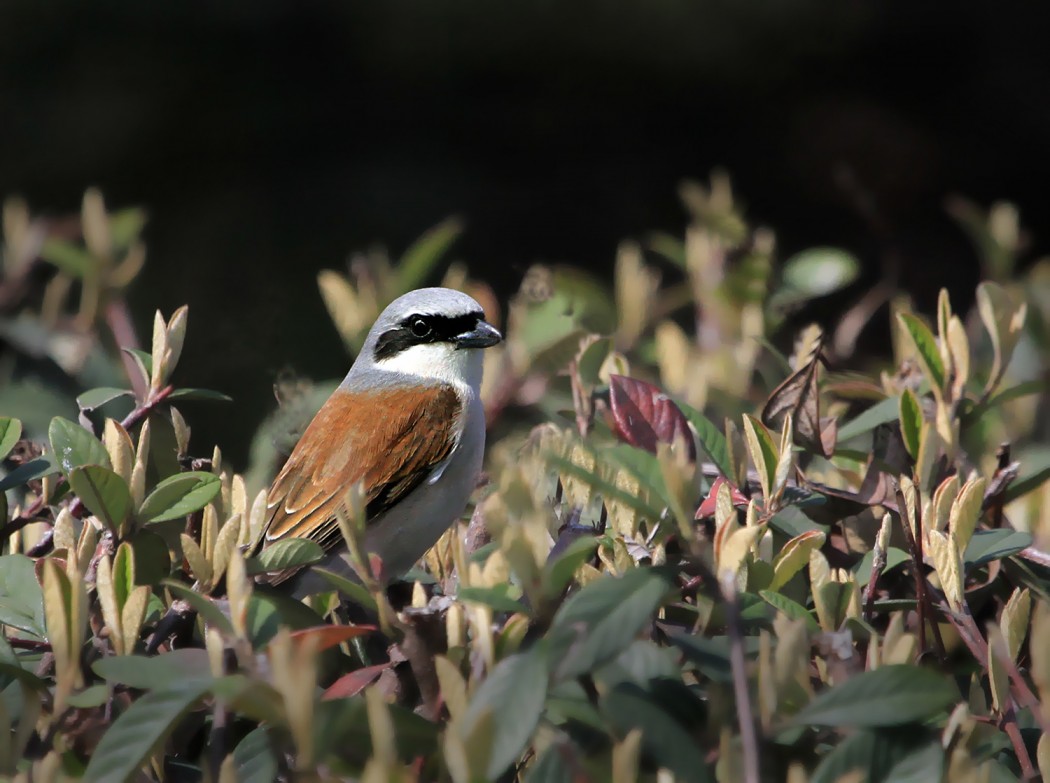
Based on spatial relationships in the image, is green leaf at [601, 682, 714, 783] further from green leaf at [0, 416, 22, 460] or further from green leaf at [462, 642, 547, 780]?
green leaf at [0, 416, 22, 460]

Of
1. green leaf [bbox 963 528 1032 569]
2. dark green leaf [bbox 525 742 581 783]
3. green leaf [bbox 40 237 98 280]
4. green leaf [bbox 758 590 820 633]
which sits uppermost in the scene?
green leaf [bbox 40 237 98 280]

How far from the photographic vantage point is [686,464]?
1.52m


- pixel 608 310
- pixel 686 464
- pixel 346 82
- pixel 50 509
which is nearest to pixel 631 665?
pixel 686 464

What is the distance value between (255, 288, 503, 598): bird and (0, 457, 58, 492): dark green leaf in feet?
2.01

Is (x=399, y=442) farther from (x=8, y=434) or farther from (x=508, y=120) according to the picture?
(x=508, y=120)

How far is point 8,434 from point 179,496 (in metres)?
0.32

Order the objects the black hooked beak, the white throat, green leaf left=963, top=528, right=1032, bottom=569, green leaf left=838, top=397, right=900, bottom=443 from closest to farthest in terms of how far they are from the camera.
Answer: green leaf left=963, top=528, right=1032, bottom=569 → green leaf left=838, top=397, right=900, bottom=443 → the black hooked beak → the white throat

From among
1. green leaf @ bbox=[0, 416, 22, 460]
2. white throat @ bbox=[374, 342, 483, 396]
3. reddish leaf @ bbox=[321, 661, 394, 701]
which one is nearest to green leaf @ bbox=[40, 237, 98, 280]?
white throat @ bbox=[374, 342, 483, 396]

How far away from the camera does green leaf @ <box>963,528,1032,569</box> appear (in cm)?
189

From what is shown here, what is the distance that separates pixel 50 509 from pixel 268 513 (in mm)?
665

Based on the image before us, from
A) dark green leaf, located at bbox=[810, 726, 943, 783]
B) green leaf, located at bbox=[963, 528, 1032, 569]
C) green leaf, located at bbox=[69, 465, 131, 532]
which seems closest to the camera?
dark green leaf, located at bbox=[810, 726, 943, 783]

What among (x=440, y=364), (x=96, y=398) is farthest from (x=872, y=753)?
(x=440, y=364)

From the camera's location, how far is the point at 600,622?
1351mm

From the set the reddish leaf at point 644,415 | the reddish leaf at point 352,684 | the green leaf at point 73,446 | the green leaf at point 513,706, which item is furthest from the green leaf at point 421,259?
the green leaf at point 513,706
